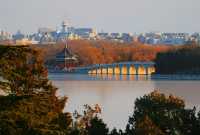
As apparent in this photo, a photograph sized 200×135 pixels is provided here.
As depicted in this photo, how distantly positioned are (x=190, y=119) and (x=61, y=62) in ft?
156

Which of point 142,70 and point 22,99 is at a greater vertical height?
point 22,99

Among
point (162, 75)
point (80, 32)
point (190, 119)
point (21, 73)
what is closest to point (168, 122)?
point (190, 119)

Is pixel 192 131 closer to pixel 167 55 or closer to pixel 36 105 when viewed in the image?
pixel 36 105

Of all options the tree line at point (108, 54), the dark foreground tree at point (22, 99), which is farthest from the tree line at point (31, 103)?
the tree line at point (108, 54)

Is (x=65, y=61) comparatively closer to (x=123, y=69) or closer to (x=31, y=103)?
(x=123, y=69)

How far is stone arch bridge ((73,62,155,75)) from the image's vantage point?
4912 centimetres

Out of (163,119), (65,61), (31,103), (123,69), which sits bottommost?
(123,69)

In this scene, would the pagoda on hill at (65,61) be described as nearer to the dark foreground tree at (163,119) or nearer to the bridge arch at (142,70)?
the bridge arch at (142,70)

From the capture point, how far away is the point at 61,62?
5547 cm

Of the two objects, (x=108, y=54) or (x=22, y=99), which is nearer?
(x=22, y=99)

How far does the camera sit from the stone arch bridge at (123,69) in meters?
49.1

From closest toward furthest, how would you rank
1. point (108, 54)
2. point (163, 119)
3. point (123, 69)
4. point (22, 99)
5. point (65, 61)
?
point (22, 99) < point (163, 119) < point (123, 69) < point (65, 61) < point (108, 54)

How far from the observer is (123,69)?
168ft

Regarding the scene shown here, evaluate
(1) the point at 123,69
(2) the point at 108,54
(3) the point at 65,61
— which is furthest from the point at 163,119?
(2) the point at 108,54
